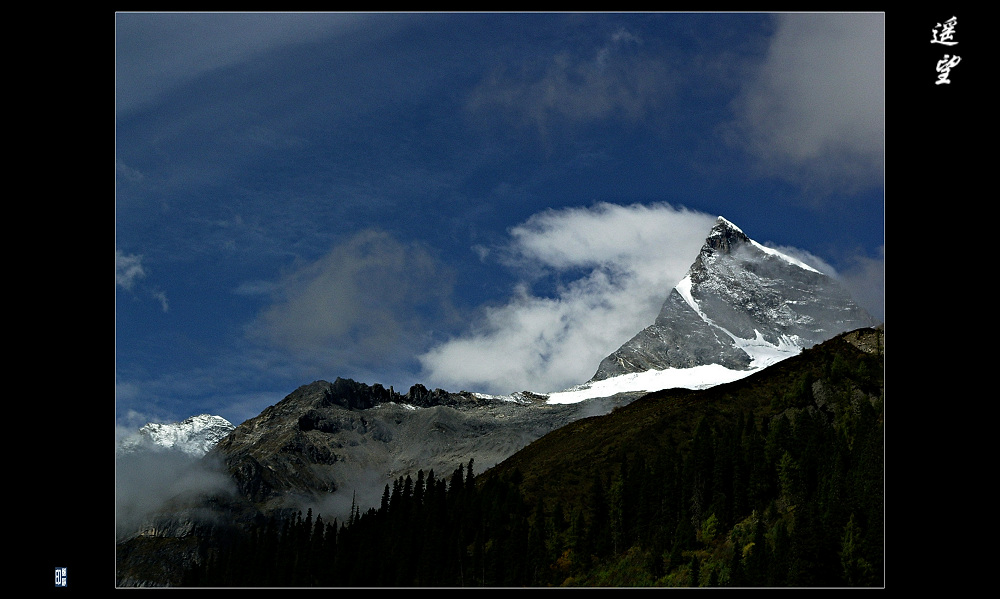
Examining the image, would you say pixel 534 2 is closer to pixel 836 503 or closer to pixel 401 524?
pixel 836 503

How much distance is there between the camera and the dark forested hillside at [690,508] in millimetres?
102812

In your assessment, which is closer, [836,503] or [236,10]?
[236,10]
